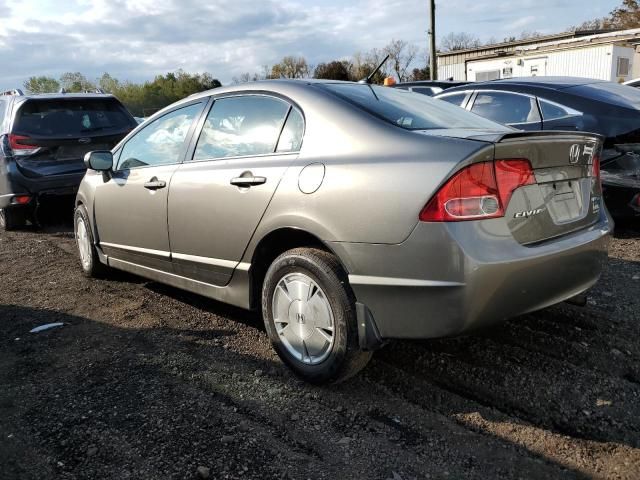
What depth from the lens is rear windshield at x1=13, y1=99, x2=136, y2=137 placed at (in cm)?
724

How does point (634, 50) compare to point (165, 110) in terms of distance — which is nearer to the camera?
point (165, 110)

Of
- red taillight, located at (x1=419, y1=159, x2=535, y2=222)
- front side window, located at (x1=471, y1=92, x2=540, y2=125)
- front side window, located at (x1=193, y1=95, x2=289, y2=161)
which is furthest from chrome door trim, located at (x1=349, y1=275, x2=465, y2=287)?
front side window, located at (x1=471, y1=92, x2=540, y2=125)

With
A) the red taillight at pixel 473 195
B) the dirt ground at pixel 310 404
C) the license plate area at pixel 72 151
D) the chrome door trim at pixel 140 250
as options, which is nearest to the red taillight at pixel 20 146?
the license plate area at pixel 72 151

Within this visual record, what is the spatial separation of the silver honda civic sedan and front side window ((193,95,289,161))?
1 cm

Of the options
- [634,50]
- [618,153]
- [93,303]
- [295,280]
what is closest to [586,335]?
[295,280]

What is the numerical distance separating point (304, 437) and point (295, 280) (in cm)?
81

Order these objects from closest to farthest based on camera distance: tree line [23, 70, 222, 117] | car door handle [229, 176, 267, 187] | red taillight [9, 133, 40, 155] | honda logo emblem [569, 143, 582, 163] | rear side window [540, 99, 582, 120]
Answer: honda logo emblem [569, 143, 582, 163] → car door handle [229, 176, 267, 187] → rear side window [540, 99, 582, 120] → red taillight [9, 133, 40, 155] → tree line [23, 70, 222, 117]

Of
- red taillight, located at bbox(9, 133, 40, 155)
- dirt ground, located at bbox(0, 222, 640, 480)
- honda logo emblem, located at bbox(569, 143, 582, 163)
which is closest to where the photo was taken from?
dirt ground, located at bbox(0, 222, 640, 480)

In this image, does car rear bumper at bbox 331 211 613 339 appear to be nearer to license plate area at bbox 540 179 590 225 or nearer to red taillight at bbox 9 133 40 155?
license plate area at bbox 540 179 590 225

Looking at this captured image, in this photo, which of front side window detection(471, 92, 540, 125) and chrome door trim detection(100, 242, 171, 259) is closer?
chrome door trim detection(100, 242, 171, 259)

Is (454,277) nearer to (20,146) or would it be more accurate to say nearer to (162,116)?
(162,116)

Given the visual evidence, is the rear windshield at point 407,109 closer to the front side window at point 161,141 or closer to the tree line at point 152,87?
the front side window at point 161,141

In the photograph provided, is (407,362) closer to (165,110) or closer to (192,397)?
(192,397)

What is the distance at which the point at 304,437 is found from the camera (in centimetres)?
Result: 256
